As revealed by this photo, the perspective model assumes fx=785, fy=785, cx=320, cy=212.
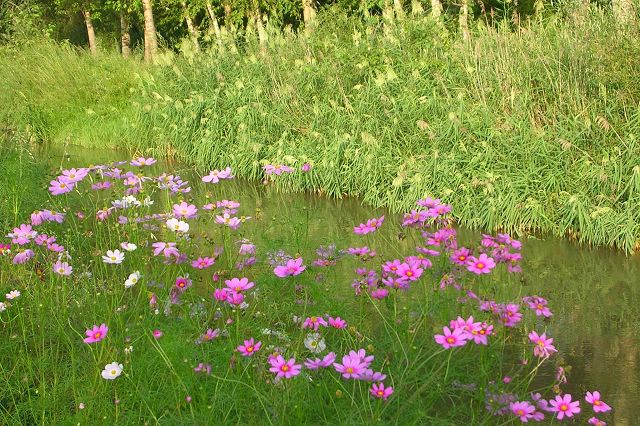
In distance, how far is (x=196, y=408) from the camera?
2965 millimetres

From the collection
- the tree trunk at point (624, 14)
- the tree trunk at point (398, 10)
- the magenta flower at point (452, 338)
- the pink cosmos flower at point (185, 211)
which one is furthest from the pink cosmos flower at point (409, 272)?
the tree trunk at point (398, 10)

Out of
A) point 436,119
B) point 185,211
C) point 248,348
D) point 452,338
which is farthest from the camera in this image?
point 436,119

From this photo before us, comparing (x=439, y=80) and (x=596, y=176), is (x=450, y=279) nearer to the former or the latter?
(x=596, y=176)

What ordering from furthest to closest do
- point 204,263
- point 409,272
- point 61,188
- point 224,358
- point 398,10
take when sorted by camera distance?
point 398,10 < point 61,188 < point 204,263 < point 224,358 < point 409,272

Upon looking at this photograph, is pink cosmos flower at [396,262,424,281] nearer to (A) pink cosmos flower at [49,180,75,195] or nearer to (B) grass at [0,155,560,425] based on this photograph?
(B) grass at [0,155,560,425]

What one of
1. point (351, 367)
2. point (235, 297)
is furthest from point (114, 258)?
point (351, 367)

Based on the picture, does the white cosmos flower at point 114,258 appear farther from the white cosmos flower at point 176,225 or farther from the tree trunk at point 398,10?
the tree trunk at point 398,10

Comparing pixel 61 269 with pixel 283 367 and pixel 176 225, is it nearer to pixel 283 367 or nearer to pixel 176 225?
pixel 176 225

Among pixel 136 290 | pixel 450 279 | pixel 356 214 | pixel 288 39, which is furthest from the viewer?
pixel 288 39

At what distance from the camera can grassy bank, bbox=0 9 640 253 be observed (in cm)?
681

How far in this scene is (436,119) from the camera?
790 cm

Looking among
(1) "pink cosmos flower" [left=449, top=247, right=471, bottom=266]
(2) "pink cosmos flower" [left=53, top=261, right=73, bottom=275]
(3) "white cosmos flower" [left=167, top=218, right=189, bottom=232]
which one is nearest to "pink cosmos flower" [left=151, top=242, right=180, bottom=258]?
(3) "white cosmos flower" [left=167, top=218, right=189, bottom=232]

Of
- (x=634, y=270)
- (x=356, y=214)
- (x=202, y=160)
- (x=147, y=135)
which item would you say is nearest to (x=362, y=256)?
(x=634, y=270)

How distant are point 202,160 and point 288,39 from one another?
2.24 m
